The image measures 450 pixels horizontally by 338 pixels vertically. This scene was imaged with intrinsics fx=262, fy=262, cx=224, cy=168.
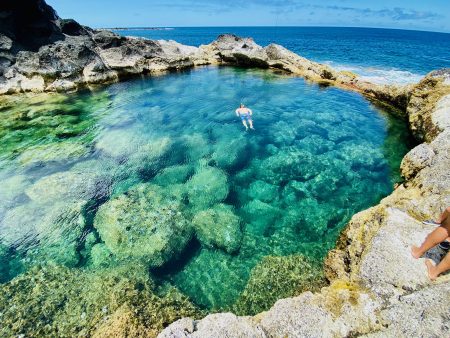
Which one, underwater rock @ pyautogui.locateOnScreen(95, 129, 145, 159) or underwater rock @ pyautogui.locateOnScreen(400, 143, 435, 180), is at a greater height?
underwater rock @ pyautogui.locateOnScreen(400, 143, 435, 180)

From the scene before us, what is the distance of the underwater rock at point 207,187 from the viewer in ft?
35.3

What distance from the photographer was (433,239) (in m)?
5.22

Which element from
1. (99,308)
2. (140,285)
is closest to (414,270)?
(140,285)

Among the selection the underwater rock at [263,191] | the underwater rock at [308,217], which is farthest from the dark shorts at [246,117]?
the underwater rock at [308,217]

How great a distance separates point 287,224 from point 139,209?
5.59 m

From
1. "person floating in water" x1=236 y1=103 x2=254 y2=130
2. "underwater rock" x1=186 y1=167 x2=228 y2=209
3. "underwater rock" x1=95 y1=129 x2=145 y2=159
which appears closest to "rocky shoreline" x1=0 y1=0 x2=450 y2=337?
"underwater rock" x1=186 y1=167 x2=228 y2=209

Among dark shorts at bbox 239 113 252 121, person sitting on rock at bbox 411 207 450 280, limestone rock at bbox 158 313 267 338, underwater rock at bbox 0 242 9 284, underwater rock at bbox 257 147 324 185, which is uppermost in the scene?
person sitting on rock at bbox 411 207 450 280

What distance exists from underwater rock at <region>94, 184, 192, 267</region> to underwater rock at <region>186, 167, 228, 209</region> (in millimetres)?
865

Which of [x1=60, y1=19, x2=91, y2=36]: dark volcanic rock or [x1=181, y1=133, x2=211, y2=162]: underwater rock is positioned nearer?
[x1=181, y1=133, x2=211, y2=162]: underwater rock

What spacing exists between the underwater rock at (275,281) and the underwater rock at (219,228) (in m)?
1.29

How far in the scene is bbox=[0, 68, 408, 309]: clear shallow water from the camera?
8.57 meters

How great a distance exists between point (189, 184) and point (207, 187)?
2.84 ft

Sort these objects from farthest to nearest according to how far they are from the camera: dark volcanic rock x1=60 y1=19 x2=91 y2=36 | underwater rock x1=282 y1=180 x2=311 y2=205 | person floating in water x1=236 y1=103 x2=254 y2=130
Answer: dark volcanic rock x1=60 y1=19 x2=91 y2=36, person floating in water x1=236 y1=103 x2=254 y2=130, underwater rock x1=282 y1=180 x2=311 y2=205

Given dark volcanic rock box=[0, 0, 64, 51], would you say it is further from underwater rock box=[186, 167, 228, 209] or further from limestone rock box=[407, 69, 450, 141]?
limestone rock box=[407, 69, 450, 141]
